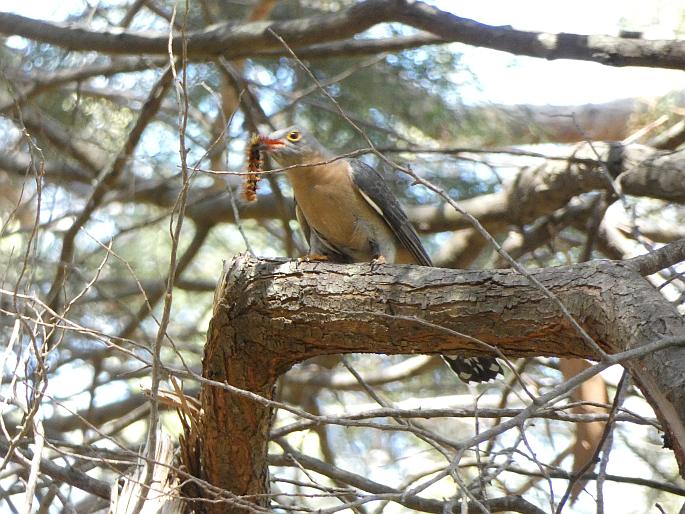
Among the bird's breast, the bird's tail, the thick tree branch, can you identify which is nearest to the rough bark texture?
the bird's tail

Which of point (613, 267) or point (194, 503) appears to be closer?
point (613, 267)

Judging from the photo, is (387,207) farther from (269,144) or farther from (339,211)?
(269,144)

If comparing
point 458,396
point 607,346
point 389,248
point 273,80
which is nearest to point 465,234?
point 389,248

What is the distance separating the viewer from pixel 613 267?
300 centimetres

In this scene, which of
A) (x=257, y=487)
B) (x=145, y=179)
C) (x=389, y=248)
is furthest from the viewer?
(x=145, y=179)

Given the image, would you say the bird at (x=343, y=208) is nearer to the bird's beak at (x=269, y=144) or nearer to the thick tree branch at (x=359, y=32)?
the bird's beak at (x=269, y=144)

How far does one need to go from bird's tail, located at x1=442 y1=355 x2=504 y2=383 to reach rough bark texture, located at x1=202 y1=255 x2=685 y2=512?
2.96ft

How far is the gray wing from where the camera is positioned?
5129 mm

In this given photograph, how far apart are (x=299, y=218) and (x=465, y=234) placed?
1.40 m

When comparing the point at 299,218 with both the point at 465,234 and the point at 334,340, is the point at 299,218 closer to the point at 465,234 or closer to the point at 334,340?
the point at 465,234

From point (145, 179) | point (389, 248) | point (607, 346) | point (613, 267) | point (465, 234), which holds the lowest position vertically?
point (607, 346)

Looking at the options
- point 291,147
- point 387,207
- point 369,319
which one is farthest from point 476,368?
point 291,147

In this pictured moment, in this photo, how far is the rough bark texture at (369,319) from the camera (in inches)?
116

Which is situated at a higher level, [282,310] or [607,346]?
[282,310]
